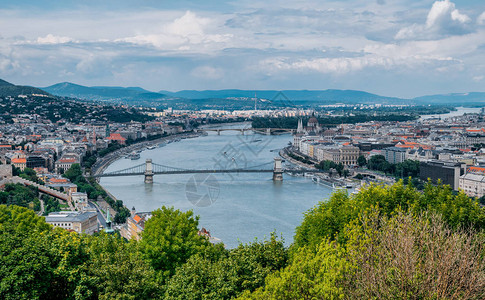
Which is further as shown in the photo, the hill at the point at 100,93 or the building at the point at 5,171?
the hill at the point at 100,93

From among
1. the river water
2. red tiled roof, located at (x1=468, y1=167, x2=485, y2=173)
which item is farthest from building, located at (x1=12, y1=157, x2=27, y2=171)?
red tiled roof, located at (x1=468, y1=167, x2=485, y2=173)

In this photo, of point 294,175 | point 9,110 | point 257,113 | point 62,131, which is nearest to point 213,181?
point 294,175

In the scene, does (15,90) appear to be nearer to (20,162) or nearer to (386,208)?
(20,162)

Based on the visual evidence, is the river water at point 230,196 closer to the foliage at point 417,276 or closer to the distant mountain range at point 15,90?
the foliage at point 417,276

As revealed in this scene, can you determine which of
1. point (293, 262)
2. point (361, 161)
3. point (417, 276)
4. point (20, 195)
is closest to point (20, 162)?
point (20, 195)

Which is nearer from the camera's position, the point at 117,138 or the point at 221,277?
the point at 221,277

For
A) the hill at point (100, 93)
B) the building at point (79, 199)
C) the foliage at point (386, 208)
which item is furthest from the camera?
the hill at point (100, 93)

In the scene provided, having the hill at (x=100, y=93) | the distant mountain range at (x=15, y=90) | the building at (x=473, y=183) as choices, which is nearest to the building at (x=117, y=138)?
the distant mountain range at (x=15, y=90)
